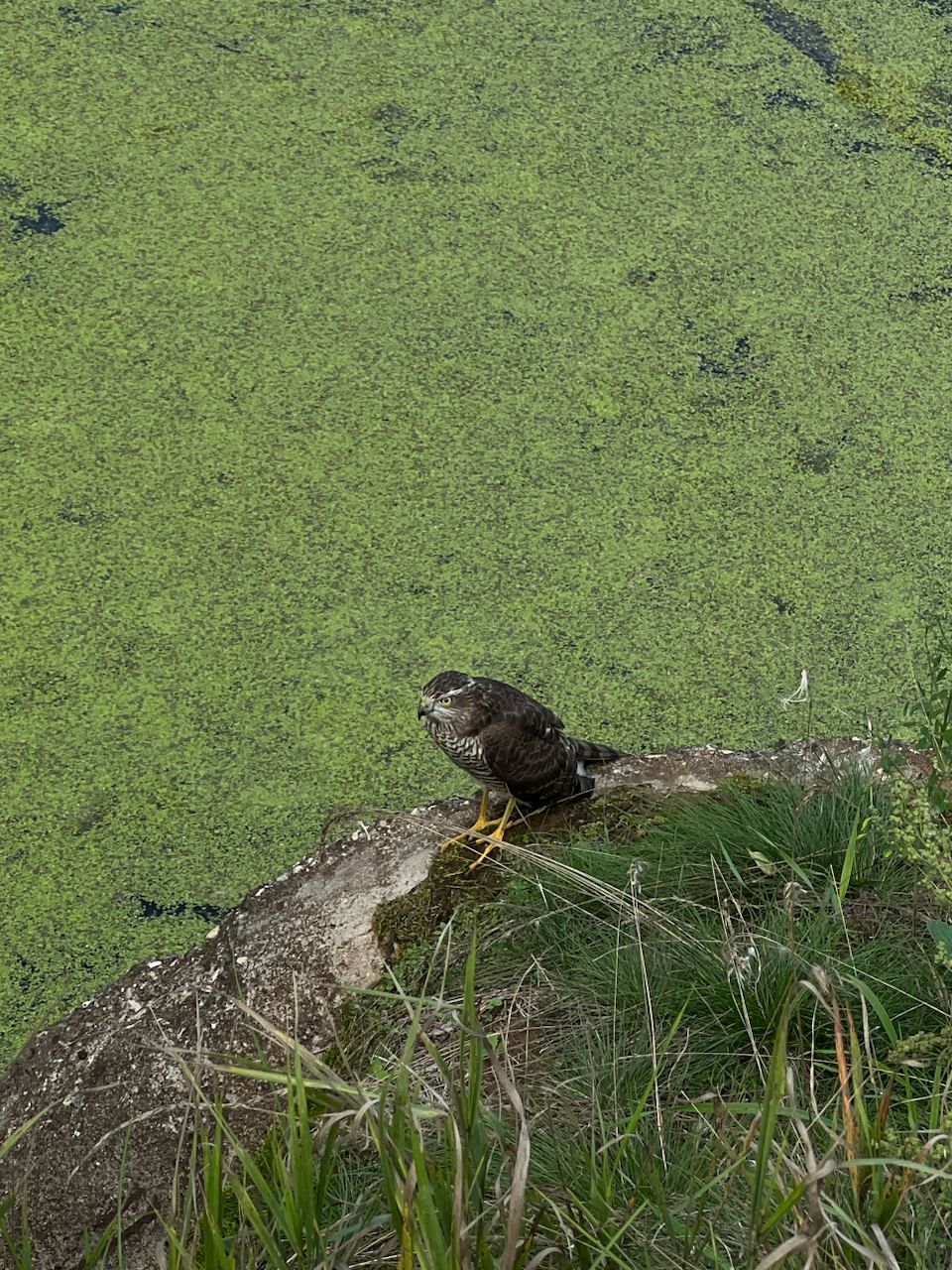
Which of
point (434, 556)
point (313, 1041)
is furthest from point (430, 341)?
point (313, 1041)

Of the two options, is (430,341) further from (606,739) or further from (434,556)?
(606,739)

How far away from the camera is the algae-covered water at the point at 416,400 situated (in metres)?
2.19

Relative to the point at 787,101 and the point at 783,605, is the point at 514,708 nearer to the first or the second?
the point at 783,605

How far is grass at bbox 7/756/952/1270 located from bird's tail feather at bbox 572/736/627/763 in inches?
3.6

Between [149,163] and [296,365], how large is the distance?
717 millimetres

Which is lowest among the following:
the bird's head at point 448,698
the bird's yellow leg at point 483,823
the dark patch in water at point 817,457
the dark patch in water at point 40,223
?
the dark patch in water at point 817,457

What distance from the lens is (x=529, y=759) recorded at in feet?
5.82

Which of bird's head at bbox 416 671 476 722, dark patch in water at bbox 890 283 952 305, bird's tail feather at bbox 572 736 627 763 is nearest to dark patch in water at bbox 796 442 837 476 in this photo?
dark patch in water at bbox 890 283 952 305

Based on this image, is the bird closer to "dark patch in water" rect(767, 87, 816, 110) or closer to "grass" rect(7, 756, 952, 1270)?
"grass" rect(7, 756, 952, 1270)

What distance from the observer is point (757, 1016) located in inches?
52.6

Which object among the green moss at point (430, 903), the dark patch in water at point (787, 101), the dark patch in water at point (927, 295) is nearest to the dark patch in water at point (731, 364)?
the dark patch in water at point (927, 295)

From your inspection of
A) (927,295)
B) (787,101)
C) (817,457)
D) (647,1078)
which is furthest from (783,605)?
(787,101)

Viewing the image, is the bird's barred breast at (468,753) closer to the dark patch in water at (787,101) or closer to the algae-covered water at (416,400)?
the algae-covered water at (416,400)

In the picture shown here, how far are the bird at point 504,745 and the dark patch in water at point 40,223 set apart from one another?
160 cm
